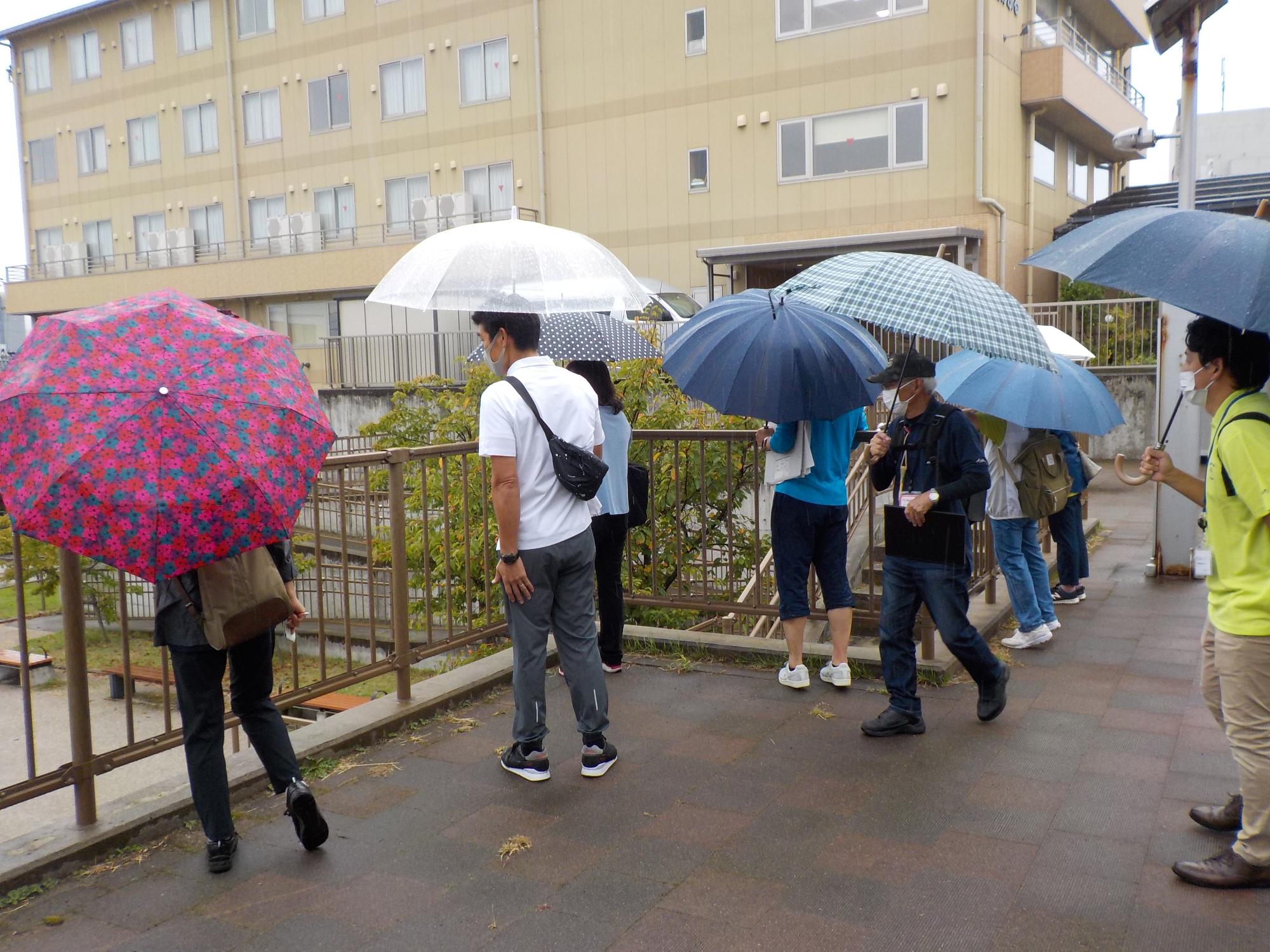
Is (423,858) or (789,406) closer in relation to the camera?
(423,858)

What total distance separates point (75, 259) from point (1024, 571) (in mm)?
33759

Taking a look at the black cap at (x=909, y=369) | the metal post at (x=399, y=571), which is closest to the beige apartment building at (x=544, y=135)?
the black cap at (x=909, y=369)

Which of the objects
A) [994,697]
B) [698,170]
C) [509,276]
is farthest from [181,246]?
[994,697]

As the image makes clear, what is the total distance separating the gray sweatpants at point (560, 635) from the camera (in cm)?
434

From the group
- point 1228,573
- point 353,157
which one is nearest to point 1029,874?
point 1228,573

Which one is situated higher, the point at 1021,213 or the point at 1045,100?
the point at 1045,100

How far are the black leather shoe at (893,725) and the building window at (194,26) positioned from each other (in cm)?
3064

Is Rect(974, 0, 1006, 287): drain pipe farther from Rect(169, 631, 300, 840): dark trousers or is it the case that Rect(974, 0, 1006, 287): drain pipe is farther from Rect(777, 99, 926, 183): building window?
Rect(169, 631, 300, 840): dark trousers

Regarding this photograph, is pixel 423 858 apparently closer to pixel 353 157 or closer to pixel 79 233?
pixel 353 157

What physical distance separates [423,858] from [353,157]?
26234mm

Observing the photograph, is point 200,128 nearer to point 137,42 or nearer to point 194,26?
point 194,26

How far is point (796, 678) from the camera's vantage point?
5.64m

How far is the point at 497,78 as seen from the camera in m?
24.6

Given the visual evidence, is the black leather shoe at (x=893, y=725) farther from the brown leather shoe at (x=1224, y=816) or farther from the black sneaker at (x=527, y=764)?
the black sneaker at (x=527, y=764)
